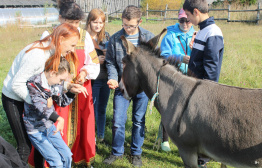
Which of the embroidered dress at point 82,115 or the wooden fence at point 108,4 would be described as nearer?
the embroidered dress at point 82,115

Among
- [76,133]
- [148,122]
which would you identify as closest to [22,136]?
[76,133]

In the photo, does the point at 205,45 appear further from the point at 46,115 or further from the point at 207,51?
the point at 46,115

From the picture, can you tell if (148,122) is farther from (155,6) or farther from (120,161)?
(155,6)

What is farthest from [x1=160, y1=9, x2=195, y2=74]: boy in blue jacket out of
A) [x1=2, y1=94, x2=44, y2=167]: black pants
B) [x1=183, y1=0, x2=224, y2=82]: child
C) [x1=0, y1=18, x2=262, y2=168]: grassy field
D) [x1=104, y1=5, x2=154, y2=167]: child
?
[x1=2, y1=94, x2=44, y2=167]: black pants

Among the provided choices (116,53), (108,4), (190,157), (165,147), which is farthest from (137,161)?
(108,4)

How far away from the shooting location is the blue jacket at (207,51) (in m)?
2.96

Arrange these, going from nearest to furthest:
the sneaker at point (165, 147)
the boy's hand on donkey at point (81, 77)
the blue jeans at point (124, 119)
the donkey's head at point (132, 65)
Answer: the donkey's head at point (132, 65), the boy's hand on donkey at point (81, 77), the blue jeans at point (124, 119), the sneaker at point (165, 147)

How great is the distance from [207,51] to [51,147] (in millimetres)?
2238

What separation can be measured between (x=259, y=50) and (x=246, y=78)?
377 cm

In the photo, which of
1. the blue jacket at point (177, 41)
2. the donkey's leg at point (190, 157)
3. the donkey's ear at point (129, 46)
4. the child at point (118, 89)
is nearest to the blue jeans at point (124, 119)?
the child at point (118, 89)

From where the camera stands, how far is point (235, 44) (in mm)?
11344

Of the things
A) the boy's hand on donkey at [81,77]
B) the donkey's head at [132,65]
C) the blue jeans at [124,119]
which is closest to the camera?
the donkey's head at [132,65]

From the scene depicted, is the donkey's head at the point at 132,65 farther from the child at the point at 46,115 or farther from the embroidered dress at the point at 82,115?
the child at the point at 46,115

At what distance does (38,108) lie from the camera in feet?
8.33
